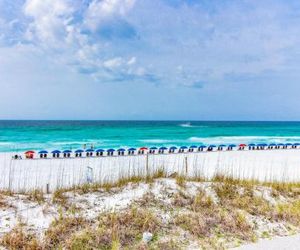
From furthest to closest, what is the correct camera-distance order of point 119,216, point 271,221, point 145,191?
point 145,191, point 271,221, point 119,216

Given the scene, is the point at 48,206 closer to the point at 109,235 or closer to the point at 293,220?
the point at 109,235

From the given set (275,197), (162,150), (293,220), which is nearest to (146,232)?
(293,220)

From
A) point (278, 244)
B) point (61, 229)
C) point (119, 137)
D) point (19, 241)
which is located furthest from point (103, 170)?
point (119, 137)

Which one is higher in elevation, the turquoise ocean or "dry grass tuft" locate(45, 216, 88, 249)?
"dry grass tuft" locate(45, 216, 88, 249)

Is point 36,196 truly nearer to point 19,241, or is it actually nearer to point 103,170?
point 19,241

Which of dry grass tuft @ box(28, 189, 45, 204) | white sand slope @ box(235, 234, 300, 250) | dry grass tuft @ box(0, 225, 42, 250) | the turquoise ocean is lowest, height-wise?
the turquoise ocean

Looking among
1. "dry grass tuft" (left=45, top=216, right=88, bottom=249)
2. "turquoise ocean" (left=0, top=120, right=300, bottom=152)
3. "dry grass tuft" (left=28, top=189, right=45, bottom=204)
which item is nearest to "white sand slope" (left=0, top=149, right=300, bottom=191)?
"dry grass tuft" (left=28, top=189, right=45, bottom=204)

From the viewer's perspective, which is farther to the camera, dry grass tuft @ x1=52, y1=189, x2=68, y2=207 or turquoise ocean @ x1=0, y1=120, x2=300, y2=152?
turquoise ocean @ x1=0, y1=120, x2=300, y2=152

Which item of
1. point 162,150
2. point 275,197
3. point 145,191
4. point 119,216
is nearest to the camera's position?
point 119,216

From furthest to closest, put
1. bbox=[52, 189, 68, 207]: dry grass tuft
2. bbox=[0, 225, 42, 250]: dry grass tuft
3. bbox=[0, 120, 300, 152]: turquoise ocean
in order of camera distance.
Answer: bbox=[0, 120, 300, 152]: turquoise ocean < bbox=[52, 189, 68, 207]: dry grass tuft < bbox=[0, 225, 42, 250]: dry grass tuft

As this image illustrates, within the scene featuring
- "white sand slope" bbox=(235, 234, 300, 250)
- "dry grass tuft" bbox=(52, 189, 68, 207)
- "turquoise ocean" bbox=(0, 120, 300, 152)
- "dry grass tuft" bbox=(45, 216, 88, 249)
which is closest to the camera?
"dry grass tuft" bbox=(45, 216, 88, 249)

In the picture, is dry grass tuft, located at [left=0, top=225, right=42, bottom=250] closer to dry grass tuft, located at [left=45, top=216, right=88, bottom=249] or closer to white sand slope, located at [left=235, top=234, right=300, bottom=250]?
dry grass tuft, located at [left=45, top=216, right=88, bottom=249]
